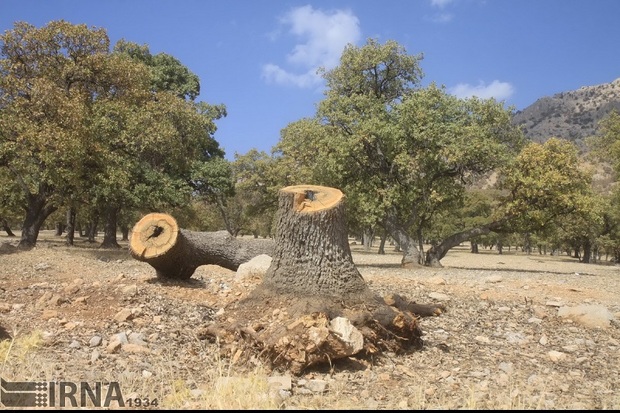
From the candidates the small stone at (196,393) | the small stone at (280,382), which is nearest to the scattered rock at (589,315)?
the small stone at (280,382)

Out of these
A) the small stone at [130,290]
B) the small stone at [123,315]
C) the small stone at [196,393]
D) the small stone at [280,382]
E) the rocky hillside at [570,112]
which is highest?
the rocky hillside at [570,112]

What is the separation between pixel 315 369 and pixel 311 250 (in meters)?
2.07

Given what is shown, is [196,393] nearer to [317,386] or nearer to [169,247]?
[317,386]

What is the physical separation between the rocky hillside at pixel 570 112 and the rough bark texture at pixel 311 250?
130482mm

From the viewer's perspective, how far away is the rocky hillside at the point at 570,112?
13462 cm

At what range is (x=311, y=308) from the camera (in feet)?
21.3

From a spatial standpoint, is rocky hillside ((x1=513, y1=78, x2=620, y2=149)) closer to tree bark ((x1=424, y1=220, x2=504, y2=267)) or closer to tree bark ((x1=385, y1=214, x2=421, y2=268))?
tree bark ((x1=424, y1=220, x2=504, y2=267))

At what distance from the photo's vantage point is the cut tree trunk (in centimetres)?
580

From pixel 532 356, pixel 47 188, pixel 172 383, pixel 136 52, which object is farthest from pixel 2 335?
pixel 136 52

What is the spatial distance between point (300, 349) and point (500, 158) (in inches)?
703

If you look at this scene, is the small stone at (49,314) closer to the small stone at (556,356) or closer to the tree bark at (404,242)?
the small stone at (556,356)

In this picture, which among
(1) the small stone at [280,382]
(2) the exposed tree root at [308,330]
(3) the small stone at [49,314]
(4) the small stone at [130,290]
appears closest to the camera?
(1) the small stone at [280,382]

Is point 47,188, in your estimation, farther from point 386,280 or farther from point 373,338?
point 373,338

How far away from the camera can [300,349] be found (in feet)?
18.6
